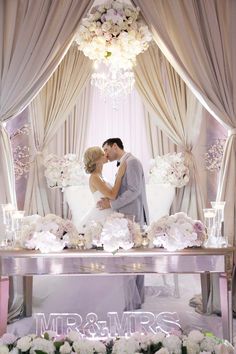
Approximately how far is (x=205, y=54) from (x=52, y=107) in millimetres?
1897

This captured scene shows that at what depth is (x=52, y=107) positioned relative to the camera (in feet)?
17.4

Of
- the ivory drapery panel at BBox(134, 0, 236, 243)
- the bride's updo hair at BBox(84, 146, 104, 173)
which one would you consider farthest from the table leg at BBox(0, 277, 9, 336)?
the ivory drapery panel at BBox(134, 0, 236, 243)

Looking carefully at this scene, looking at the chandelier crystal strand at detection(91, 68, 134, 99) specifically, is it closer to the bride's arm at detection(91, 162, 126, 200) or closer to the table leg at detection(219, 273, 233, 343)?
the bride's arm at detection(91, 162, 126, 200)

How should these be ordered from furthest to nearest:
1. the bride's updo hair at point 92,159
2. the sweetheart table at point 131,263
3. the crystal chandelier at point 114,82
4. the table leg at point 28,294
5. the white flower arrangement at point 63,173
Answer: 1. the white flower arrangement at point 63,173
2. the crystal chandelier at point 114,82
3. the bride's updo hair at point 92,159
4. the table leg at point 28,294
5. the sweetheart table at point 131,263

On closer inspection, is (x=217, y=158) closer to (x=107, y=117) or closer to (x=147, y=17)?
(x=107, y=117)

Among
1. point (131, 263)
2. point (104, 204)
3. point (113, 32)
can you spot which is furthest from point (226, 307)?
point (113, 32)

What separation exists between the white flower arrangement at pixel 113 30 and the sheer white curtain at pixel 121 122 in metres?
1.12

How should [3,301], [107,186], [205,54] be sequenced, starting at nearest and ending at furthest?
[3,301] < [205,54] < [107,186]

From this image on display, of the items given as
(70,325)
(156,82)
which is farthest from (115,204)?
(156,82)

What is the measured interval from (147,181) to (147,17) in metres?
1.89

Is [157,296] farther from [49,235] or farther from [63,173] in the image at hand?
[63,173]

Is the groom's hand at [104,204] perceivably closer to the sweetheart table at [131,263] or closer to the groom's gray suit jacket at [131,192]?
the groom's gray suit jacket at [131,192]

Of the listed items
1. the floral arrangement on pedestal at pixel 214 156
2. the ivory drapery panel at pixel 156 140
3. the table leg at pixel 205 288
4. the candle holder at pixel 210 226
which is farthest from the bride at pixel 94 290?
the floral arrangement on pedestal at pixel 214 156

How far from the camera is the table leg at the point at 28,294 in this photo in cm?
429
